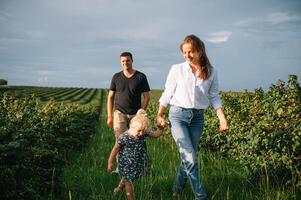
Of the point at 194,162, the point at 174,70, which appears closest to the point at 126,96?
the point at 174,70

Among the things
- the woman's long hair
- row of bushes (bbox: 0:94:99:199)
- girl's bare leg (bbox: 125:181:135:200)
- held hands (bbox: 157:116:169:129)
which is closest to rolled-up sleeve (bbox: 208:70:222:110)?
the woman's long hair

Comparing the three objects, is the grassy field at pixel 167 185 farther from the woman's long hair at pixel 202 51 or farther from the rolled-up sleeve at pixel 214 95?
the woman's long hair at pixel 202 51

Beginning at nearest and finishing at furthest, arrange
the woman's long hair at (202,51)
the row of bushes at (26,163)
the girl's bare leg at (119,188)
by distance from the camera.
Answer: the row of bushes at (26,163) → the woman's long hair at (202,51) → the girl's bare leg at (119,188)

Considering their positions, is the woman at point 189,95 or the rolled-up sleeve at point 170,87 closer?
the woman at point 189,95

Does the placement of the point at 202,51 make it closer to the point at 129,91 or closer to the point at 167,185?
the point at 167,185

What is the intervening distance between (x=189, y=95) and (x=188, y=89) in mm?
83

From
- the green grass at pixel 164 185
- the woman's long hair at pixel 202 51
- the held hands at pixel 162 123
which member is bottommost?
the green grass at pixel 164 185

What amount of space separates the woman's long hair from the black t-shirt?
8.68 feet

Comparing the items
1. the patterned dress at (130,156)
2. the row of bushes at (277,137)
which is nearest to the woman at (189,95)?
the patterned dress at (130,156)

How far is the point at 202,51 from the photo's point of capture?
17.3ft

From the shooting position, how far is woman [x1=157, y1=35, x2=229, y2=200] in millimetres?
5211

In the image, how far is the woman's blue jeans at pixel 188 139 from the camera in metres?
5.08

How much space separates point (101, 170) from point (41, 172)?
2623mm

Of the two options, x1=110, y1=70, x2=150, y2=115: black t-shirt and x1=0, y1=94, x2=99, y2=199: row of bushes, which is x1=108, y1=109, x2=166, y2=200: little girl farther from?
x1=110, y1=70, x2=150, y2=115: black t-shirt
